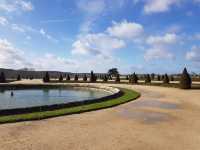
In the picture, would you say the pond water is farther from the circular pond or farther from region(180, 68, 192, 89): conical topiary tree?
region(180, 68, 192, 89): conical topiary tree

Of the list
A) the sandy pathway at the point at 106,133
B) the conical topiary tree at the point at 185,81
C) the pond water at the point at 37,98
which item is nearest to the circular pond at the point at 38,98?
the pond water at the point at 37,98

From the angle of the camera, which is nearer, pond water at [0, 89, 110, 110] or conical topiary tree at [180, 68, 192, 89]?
pond water at [0, 89, 110, 110]

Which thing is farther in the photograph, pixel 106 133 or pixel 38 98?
pixel 38 98

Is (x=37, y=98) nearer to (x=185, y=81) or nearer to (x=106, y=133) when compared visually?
(x=106, y=133)

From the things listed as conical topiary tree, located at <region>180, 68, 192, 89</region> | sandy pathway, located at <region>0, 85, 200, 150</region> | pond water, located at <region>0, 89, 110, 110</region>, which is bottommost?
sandy pathway, located at <region>0, 85, 200, 150</region>

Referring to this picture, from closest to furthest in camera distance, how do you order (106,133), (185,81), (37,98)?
1. (106,133)
2. (37,98)
3. (185,81)

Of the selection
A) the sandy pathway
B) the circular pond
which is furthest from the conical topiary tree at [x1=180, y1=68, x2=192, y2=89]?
the sandy pathway

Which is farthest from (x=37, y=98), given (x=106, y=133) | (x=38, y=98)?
(x=106, y=133)

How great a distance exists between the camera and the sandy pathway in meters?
7.63

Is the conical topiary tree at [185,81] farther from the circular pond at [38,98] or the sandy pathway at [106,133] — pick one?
the sandy pathway at [106,133]

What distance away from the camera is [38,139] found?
823 centimetres

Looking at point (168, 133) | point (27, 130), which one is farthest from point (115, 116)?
point (27, 130)

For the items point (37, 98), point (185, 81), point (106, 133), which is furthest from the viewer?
point (185, 81)

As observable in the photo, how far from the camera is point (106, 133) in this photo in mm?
9164
